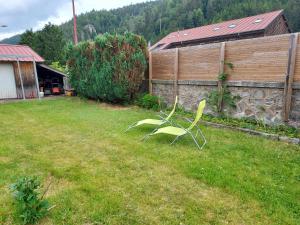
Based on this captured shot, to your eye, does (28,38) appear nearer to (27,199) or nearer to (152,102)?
(152,102)

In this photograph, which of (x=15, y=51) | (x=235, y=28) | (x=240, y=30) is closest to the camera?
(x=15, y=51)

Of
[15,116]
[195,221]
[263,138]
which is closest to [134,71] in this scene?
[15,116]

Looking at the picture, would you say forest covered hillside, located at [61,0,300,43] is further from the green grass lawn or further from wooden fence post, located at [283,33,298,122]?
wooden fence post, located at [283,33,298,122]

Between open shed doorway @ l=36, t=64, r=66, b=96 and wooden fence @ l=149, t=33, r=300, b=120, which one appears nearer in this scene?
wooden fence @ l=149, t=33, r=300, b=120

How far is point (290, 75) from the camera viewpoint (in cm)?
487

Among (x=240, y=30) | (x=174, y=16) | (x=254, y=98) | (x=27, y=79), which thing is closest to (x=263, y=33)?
(x=240, y=30)

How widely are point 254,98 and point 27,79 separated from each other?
12762mm

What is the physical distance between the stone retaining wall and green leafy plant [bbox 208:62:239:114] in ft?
0.42

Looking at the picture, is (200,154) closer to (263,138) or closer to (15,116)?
(263,138)

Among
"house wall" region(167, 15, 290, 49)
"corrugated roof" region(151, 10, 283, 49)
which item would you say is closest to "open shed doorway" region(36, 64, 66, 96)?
"corrugated roof" region(151, 10, 283, 49)

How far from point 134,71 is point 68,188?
6.54m

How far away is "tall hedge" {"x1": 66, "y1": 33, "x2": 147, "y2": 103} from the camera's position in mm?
8812

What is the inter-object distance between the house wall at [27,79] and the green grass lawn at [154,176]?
8.68m

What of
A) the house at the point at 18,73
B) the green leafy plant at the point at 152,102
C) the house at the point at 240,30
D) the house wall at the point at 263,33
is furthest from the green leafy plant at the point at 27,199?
the house wall at the point at 263,33
